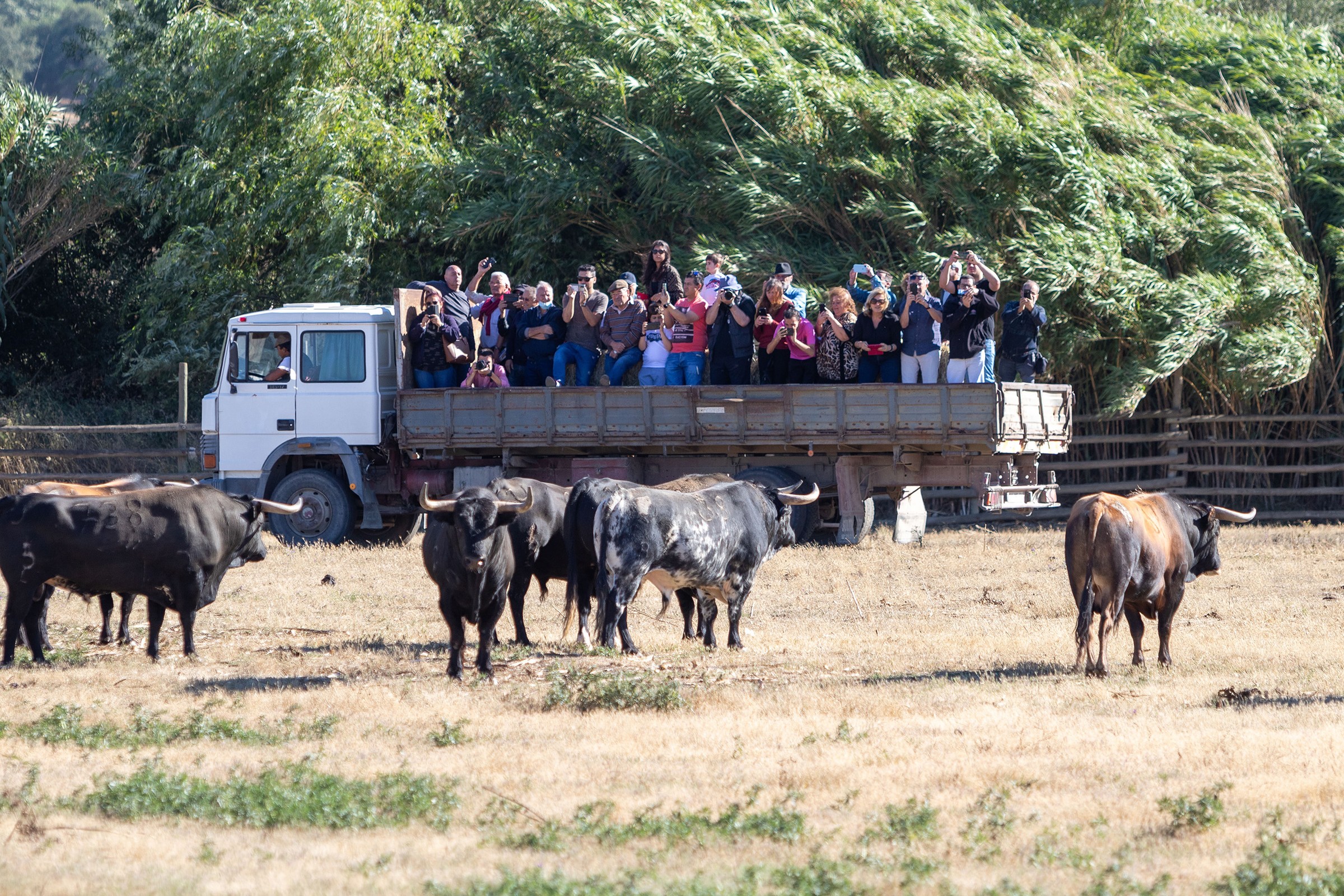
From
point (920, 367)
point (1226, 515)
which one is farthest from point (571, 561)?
point (920, 367)

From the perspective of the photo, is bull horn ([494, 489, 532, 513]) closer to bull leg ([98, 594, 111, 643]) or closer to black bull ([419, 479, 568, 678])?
black bull ([419, 479, 568, 678])

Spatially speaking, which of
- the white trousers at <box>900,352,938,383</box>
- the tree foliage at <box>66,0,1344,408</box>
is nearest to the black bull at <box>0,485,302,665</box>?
the white trousers at <box>900,352,938,383</box>

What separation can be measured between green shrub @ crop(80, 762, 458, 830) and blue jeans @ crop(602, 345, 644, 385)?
9864mm

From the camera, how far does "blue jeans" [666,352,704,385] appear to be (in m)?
16.4

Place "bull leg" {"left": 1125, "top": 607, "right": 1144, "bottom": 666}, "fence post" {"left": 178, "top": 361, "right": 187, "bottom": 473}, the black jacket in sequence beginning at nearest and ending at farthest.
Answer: "bull leg" {"left": 1125, "top": 607, "right": 1144, "bottom": 666}
the black jacket
"fence post" {"left": 178, "top": 361, "right": 187, "bottom": 473}

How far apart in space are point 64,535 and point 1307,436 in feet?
54.6

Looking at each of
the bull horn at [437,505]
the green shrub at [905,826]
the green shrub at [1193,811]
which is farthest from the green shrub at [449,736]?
the green shrub at [1193,811]

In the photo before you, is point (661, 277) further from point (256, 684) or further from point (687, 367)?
point (256, 684)

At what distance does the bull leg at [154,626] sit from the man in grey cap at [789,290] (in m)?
7.21

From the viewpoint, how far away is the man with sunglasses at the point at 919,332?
15.2 m

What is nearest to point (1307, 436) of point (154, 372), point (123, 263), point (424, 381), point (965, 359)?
point (965, 359)

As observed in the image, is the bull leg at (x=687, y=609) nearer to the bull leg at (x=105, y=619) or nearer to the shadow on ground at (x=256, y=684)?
the shadow on ground at (x=256, y=684)

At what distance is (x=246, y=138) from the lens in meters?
23.9

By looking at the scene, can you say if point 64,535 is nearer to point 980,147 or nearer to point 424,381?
point 424,381
